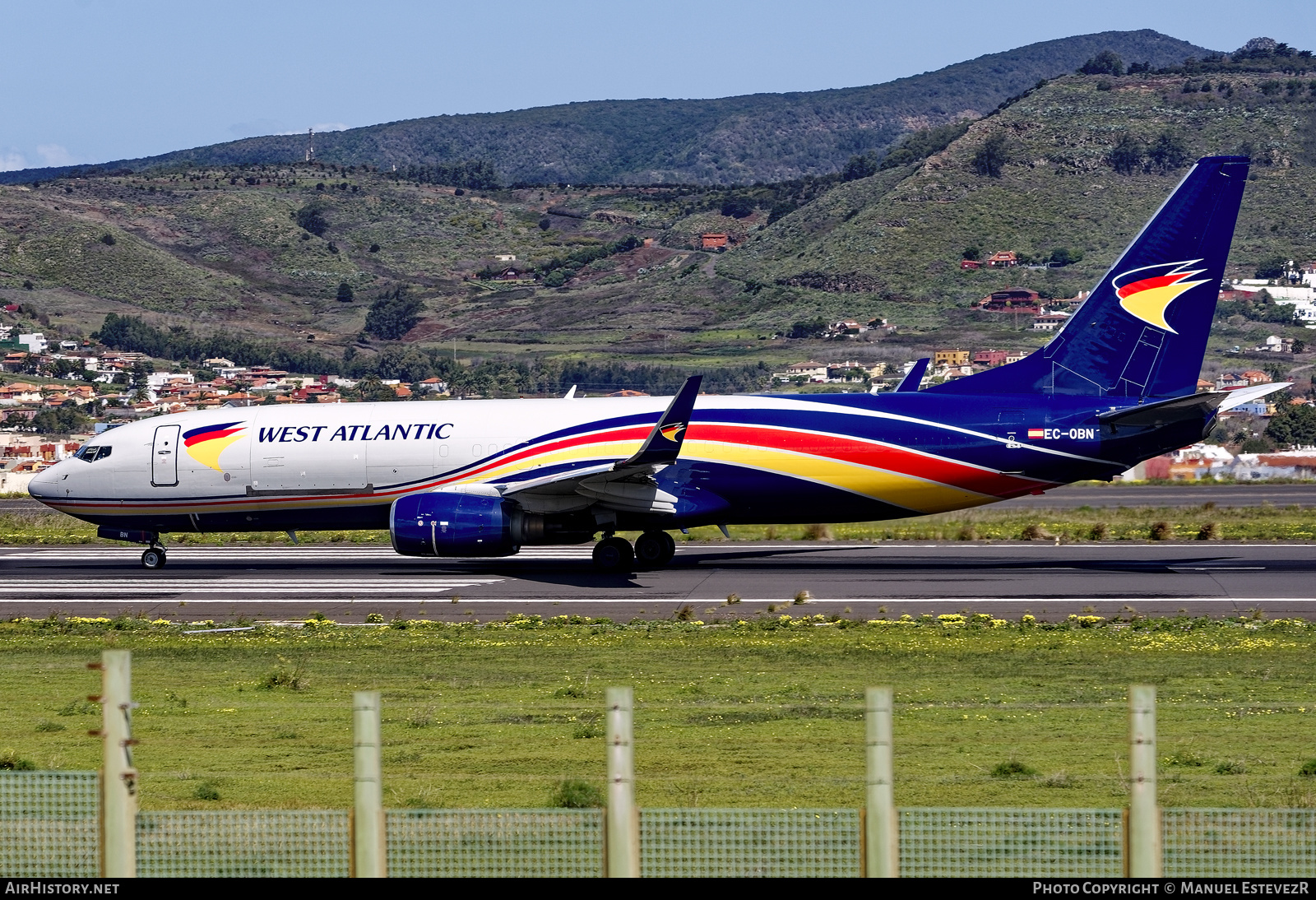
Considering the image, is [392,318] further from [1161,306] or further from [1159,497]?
[1161,306]

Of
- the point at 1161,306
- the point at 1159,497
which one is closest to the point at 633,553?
the point at 1161,306

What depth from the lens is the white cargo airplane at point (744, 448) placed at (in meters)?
33.3

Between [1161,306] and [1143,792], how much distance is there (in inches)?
1128

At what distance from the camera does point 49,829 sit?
9.77 m

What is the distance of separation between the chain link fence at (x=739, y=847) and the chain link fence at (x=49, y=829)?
3.42 meters

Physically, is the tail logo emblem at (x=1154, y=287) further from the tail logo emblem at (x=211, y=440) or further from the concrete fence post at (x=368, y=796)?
the concrete fence post at (x=368, y=796)

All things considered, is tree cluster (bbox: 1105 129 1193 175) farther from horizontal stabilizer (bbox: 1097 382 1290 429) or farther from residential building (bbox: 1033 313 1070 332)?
horizontal stabilizer (bbox: 1097 382 1290 429)

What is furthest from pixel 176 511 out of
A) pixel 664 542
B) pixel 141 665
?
pixel 141 665

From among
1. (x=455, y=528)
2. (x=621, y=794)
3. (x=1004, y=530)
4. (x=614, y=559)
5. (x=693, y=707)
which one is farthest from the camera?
(x=1004, y=530)

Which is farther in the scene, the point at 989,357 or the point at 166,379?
the point at 166,379

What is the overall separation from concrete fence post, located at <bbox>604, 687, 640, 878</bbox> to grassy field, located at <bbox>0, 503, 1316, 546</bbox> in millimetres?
35754

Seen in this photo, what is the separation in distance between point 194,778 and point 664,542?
22.1 metres

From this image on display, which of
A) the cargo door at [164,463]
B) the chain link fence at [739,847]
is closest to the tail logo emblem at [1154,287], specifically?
the cargo door at [164,463]

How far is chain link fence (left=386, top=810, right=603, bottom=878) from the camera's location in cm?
915
